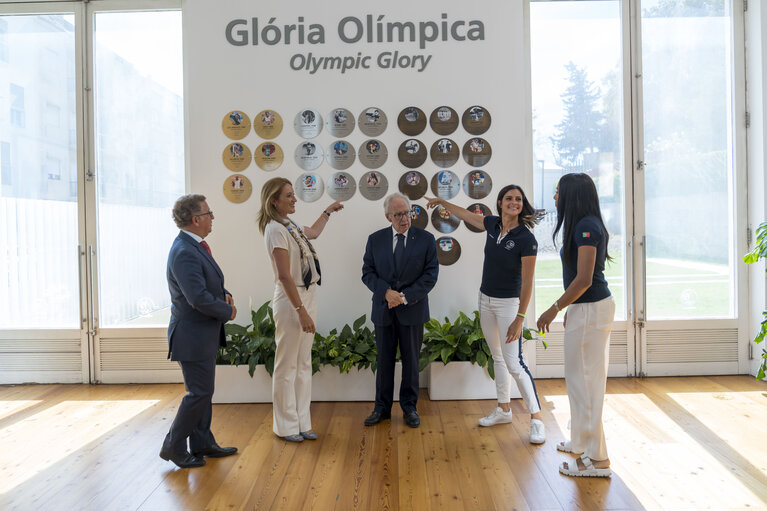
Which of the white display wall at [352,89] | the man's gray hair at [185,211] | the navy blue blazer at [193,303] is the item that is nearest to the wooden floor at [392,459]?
the navy blue blazer at [193,303]

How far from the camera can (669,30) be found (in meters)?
4.96

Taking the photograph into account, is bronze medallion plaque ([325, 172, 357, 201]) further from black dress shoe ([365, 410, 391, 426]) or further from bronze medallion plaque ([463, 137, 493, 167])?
black dress shoe ([365, 410, 391, 426])

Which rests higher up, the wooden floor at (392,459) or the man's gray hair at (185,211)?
the man's gray hair at (185,211)

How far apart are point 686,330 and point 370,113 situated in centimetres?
345

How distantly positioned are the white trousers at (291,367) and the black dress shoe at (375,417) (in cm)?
43

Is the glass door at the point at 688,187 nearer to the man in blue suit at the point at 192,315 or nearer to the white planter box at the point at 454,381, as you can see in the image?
the white planter box at the point at 454,381

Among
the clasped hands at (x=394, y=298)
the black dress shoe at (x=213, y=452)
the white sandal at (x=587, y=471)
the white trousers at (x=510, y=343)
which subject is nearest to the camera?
the white sandal at (x=587, y=471)

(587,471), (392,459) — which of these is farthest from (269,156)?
(587,471)

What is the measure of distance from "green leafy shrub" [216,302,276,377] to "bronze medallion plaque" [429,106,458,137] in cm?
207

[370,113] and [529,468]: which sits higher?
[370,113]

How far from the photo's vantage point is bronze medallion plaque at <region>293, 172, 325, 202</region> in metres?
4.75

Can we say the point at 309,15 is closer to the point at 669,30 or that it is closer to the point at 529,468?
the point at 669,30

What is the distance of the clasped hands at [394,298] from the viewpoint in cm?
372

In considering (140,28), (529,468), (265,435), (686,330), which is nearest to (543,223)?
(686,330)
